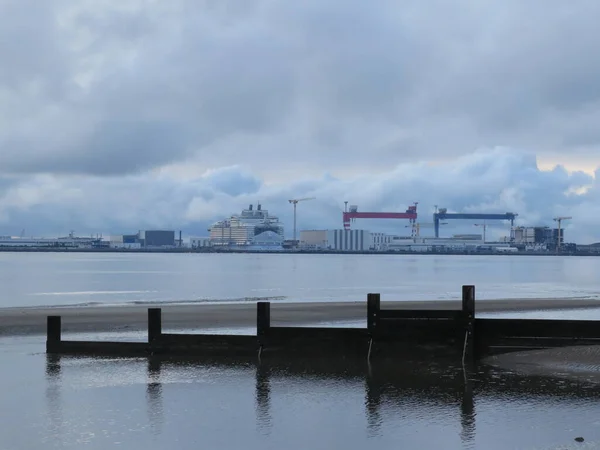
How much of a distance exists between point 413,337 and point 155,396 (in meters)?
5.36

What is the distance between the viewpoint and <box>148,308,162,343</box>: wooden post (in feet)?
55.7

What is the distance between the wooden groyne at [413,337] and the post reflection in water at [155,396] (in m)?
1.19

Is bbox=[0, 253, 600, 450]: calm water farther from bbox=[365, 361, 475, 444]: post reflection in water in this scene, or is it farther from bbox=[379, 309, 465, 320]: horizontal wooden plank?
bbox=[379, 309, 465, 320]: horizontal wooden plank

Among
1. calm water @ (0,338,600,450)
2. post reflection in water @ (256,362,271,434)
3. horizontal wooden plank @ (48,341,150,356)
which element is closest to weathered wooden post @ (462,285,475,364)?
calm water @ (0,338,600,450)

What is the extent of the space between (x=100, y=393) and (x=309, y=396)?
322 centimetres

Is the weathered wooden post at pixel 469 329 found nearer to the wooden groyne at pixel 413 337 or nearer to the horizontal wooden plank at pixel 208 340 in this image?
the wooden groyne at pixel 413 337

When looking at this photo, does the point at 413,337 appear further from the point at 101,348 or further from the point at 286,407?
the point at 101,348

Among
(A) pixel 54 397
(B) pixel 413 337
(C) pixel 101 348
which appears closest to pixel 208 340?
(C) pixel 101 348

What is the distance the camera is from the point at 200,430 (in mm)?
10773

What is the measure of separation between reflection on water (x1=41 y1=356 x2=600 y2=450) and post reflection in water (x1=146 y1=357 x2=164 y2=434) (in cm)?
2

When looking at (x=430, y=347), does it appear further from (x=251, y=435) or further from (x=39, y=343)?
(x=39, y=343)

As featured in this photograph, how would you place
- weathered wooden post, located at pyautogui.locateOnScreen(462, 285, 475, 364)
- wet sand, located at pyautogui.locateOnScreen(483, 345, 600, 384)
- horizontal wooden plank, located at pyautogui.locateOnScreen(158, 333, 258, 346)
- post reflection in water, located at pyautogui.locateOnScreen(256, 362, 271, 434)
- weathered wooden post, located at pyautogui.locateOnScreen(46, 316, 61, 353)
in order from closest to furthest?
post reflection in water, located at pyautogui.locateOnScreen(256, 362, 271, 434), wet sand, located at pyautogui.locateOnScreen(483, 345, 600, 384), weathered wooden post, located at pyautogui.locateOnScreen(462, 285, 475, 364), horizontal wooden plank, located at pyautogui.locateOnScreen(158, 333, 258, 346), weathered wooden post, located at pyautogui.locateOnScreen(46, 316, 61, 353)

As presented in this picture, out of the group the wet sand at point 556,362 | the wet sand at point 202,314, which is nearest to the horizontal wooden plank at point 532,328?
the wet sand at point 556,362

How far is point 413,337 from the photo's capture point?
16.1m
